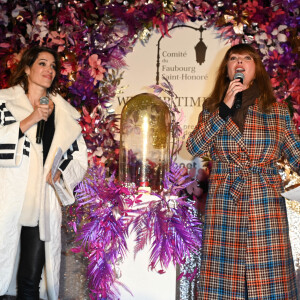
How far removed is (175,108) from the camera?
388cm

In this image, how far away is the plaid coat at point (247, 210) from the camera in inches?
102

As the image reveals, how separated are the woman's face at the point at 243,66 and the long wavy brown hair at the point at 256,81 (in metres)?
0.03

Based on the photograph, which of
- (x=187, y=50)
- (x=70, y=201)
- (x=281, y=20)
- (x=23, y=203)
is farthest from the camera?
(x=187, y=50)

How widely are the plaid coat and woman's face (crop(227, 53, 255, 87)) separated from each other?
22cm

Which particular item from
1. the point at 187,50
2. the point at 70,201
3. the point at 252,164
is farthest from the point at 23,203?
the point at 187,50

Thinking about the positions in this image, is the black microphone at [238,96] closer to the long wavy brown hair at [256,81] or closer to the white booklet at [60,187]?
the long wavy brown hair at [256,81]

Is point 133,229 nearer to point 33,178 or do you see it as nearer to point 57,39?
point 33,178

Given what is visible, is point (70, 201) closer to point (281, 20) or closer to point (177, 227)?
point (177, 227)

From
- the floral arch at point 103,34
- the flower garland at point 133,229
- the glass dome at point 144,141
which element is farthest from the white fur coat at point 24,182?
the floral arch at point 103,34

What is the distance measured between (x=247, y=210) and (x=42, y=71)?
1.50 meters

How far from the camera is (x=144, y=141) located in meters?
3.68

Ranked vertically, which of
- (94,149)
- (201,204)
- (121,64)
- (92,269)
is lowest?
(92,269)

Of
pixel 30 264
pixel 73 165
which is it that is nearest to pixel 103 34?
pixel 73 165

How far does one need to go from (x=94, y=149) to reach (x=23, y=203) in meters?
1.06
